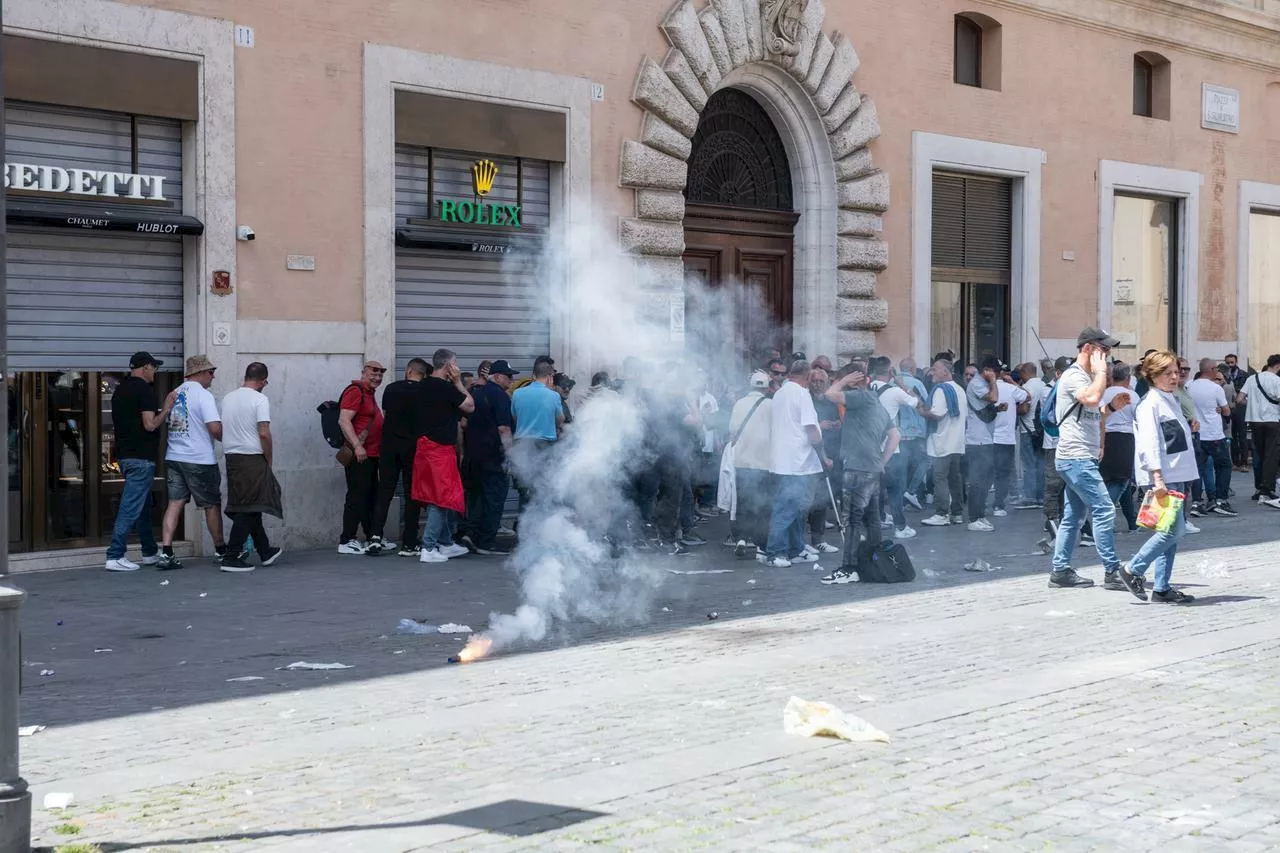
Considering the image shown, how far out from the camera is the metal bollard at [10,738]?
491cm

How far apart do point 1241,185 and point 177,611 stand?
2136cm

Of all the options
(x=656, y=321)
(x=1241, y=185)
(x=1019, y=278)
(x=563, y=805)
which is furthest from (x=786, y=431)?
(x=1241, y=185)

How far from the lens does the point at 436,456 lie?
1383 centimetres

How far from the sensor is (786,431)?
44.2 feet

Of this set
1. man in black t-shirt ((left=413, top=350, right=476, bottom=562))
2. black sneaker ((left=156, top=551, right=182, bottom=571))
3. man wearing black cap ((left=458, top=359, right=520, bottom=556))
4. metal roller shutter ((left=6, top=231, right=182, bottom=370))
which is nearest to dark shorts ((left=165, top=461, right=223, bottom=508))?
black sneaker ((left=156, top=551, right=182, bottom=571))

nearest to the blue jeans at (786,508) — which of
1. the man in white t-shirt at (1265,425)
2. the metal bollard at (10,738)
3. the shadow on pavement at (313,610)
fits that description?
the shadow on pavement at (313,610)

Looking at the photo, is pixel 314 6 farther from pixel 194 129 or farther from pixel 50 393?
pixel 50 393

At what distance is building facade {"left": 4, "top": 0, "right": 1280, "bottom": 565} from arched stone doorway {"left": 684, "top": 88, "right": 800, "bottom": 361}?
45mm

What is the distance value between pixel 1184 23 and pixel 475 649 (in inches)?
792

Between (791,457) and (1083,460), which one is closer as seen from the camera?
(1083,460)

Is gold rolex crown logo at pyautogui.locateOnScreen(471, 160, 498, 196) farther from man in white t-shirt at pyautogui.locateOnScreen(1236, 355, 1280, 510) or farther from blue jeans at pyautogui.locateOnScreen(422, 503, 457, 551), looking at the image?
man in white t-shirt at pyautogui.locateOnScreen(1236, 355, 1280, 510)

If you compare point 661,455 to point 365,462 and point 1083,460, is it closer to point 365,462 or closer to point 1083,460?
point 365,462

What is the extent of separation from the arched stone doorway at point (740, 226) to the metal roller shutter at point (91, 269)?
21.0 ft

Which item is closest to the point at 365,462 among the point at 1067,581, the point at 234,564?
the point at 234,564
